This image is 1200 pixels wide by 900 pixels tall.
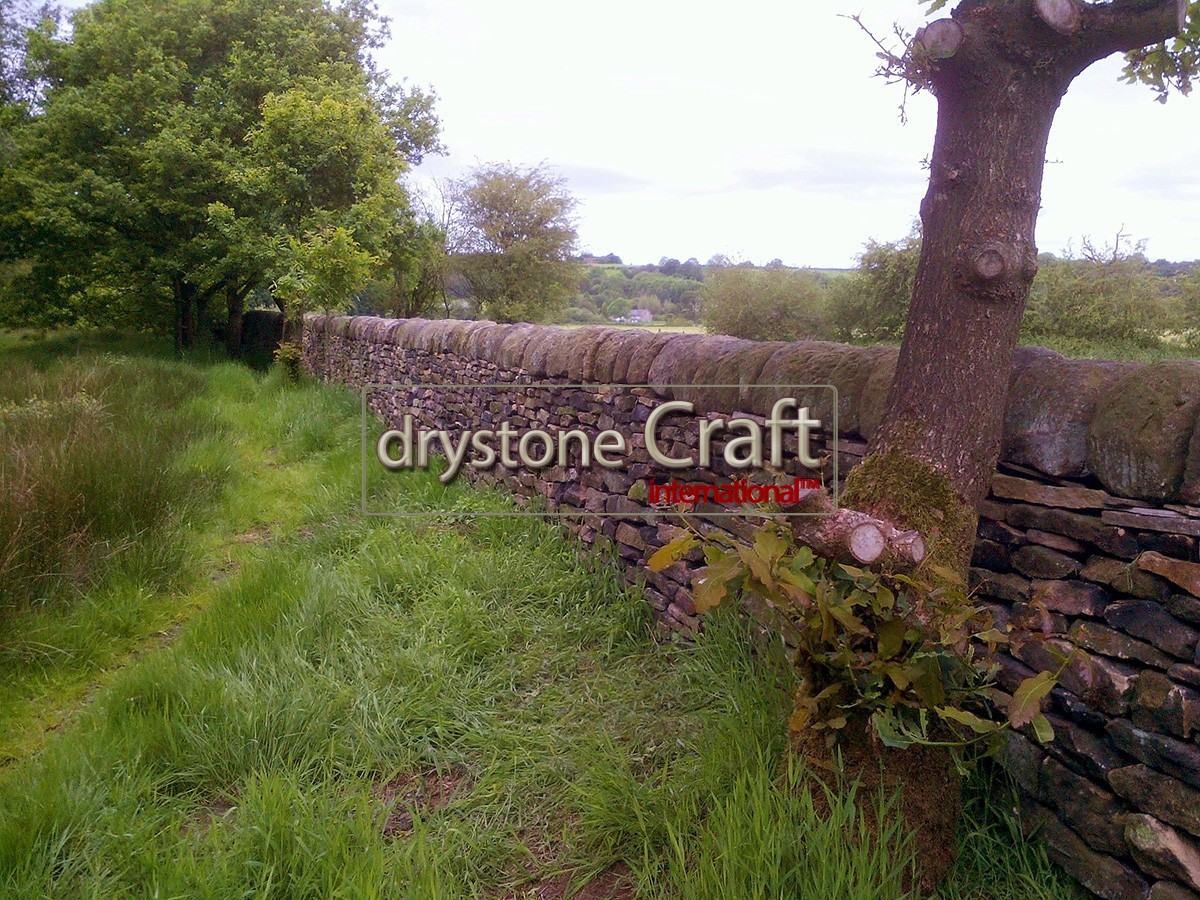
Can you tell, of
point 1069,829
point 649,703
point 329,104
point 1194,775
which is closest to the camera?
point 1194,775

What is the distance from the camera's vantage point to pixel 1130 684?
1.91 metres

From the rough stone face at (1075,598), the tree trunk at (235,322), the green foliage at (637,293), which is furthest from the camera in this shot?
the green foliage at (637,293)

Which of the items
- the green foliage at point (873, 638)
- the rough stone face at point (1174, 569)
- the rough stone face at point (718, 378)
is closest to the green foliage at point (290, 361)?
the rough stone face at point (718, 378)

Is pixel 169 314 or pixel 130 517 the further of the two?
pixel 169 314

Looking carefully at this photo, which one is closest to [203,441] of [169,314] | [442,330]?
[442,330]

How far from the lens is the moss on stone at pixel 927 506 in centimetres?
221

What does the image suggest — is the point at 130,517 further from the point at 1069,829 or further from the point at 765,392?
the point at 1069,829

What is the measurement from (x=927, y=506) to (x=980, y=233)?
81 cm

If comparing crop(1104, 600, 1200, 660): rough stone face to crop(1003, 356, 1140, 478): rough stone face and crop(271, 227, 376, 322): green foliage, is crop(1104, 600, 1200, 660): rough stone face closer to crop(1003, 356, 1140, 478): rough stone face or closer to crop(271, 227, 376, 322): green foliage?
crop(1003, 356, 1140, 478): rough stone face

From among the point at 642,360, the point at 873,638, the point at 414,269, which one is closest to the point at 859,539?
the point at 873,638

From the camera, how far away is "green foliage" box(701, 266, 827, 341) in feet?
49.6

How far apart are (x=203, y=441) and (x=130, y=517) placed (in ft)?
8.51

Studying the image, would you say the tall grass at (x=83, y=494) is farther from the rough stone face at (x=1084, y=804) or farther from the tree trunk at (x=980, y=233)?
the rough stone face at (x=1084, y=804)

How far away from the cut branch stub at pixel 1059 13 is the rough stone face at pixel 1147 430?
3.27 feet
